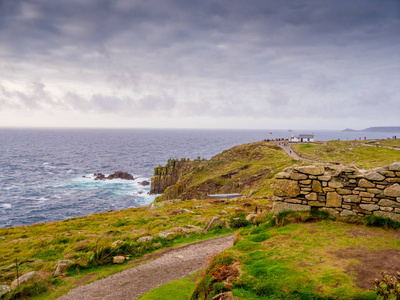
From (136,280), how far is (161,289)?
2.16 m

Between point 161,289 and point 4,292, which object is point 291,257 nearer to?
point 161,289

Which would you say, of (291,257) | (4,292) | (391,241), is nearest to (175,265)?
(291,257)

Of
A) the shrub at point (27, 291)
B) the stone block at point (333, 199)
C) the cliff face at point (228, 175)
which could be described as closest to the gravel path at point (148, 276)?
the shrub at point (27, 291)

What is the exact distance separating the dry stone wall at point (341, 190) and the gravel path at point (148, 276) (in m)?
5.31

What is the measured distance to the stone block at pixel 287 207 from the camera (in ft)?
44.7

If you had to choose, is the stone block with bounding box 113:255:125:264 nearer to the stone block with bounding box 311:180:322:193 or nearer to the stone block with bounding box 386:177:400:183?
the stone block with bounding box 311:180:322:193

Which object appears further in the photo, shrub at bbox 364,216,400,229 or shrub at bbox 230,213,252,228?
shrub at bbox 230,213,252,228

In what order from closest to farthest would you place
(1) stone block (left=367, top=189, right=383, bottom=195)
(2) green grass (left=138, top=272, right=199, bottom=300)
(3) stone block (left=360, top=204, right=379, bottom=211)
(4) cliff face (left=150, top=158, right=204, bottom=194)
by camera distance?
(2) green grass (left=138, top=272, right=199, bottom=300) → (1) stone block (left=367, top=189, right=383, bottom=195) → (3) stone block (left=360, top=204, right=379, bottom=211) → (4) cliff face (left=150, top=158, right=204, bottom=194)

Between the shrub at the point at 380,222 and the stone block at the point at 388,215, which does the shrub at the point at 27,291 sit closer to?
the shrub at the point at 380,222

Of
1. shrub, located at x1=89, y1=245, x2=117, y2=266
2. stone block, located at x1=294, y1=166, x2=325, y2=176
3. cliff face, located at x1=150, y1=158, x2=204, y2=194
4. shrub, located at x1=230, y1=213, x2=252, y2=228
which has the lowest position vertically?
cliff face, located at x1=150, y1=158, x2=204, y2=194

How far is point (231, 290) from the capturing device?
26.2 ft

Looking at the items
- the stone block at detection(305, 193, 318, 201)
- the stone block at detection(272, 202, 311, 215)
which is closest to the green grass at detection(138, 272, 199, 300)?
the stone block at detection(272, 202, 311, 215)

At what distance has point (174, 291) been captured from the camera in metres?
10.1

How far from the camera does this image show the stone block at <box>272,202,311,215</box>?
13624 mm
